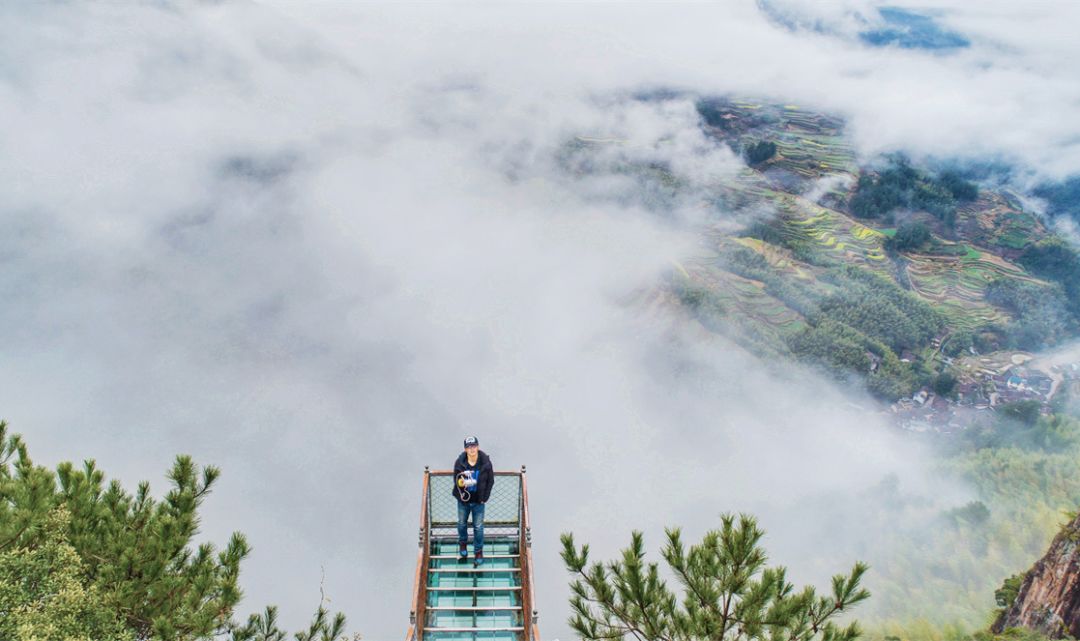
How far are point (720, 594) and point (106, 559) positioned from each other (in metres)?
9.10

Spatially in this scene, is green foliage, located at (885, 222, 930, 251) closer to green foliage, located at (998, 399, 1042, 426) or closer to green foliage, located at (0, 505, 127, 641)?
green foliage, located at (998, 399, 1042, 426)

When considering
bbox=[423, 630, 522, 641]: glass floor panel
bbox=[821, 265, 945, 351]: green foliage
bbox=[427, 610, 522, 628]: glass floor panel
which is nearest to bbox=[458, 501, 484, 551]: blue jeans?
bbox=[427, 610, 522, 628]: glass floor panel

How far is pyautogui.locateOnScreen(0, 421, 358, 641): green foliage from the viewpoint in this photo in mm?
8469

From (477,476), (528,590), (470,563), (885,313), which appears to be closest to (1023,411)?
(885,313)

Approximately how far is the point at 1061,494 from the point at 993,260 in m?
134

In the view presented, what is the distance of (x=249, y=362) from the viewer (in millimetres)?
168875

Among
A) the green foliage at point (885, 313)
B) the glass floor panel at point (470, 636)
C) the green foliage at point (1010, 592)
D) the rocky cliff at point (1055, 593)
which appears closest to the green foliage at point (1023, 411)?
the green foliage at point (885, 313)

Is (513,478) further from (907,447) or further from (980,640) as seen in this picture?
(907,447)

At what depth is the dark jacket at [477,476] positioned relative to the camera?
11.6 meters

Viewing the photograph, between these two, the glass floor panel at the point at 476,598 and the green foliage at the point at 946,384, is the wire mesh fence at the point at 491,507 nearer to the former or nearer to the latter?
the glass floor panel at the point at 476,598

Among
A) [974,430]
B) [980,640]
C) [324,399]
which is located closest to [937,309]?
[974,430]

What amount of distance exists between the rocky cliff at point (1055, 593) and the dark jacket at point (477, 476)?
58.9 feet

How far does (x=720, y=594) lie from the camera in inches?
385

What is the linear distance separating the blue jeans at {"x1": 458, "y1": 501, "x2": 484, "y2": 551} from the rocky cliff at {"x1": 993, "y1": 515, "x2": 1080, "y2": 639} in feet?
57.6
